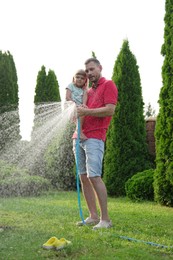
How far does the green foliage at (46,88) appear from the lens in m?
13.8

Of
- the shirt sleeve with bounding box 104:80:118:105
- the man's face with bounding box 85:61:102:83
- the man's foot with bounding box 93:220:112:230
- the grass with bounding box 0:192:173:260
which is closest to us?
the grass with bounding box 0:192:173:260

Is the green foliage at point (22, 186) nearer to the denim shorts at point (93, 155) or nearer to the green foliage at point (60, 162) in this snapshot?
the green foliage at point (60, 162)

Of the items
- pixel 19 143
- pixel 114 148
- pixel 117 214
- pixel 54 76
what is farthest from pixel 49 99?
pixel 117 214

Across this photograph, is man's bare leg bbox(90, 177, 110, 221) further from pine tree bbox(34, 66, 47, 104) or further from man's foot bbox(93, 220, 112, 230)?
pine tree bbox(34, 66, 47, 104)

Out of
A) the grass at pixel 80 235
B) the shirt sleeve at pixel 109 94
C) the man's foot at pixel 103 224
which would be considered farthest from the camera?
the shirt sleeve at pixel 109 94

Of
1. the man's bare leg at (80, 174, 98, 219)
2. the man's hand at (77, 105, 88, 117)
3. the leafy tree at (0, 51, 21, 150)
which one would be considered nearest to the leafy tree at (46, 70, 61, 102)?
the leafy tree at (0, 51, 21, 150)

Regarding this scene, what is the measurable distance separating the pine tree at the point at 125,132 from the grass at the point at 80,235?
349cm

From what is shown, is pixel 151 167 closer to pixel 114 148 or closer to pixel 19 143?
pixel 114 148

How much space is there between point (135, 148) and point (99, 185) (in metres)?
5.28

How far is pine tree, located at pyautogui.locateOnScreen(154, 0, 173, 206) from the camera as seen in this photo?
25.9 feet

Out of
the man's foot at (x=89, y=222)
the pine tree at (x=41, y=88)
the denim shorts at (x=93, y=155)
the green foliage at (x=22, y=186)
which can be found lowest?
the green foliage at (x=22, y=186)

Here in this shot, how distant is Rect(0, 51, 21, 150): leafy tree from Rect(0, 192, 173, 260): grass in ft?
23.4

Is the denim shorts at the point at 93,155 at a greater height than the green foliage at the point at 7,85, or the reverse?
the green foliage at the point at 7,85

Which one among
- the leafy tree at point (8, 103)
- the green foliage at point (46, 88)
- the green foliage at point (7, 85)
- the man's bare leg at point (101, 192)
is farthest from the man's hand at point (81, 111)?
the green foliage at point (7, 85)
